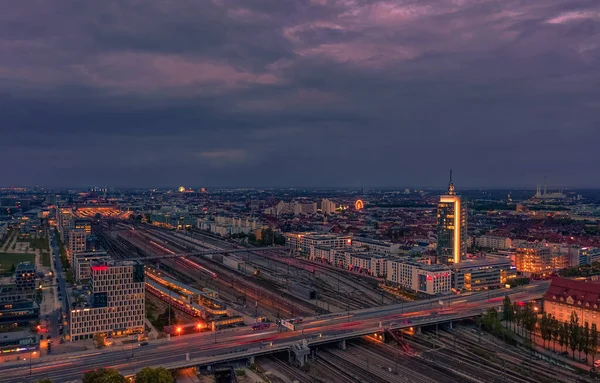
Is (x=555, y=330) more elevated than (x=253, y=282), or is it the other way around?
(x=555, y=330)

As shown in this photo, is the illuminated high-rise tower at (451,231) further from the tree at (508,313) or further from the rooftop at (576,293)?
the rooftop at (576,293)

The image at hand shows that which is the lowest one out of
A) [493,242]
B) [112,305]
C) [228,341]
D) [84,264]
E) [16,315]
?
[228,341]

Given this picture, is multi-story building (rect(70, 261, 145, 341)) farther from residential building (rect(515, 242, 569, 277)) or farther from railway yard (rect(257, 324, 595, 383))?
residential building (rect(515, 242, 569, 277))

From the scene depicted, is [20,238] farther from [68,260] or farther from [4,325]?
[4,325]

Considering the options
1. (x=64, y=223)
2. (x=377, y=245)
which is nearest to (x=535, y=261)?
(x=377, y=245)

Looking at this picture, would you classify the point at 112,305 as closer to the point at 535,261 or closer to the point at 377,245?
the point at 377,245

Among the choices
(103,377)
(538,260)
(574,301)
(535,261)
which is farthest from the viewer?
(535,261)

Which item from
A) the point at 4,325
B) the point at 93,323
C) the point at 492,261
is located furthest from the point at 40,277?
the point at 492,261

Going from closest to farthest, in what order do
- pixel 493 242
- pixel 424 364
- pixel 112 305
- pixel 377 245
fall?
pixel 424 364, pixel 112 305, pixel 377 245, pixel 493 242
